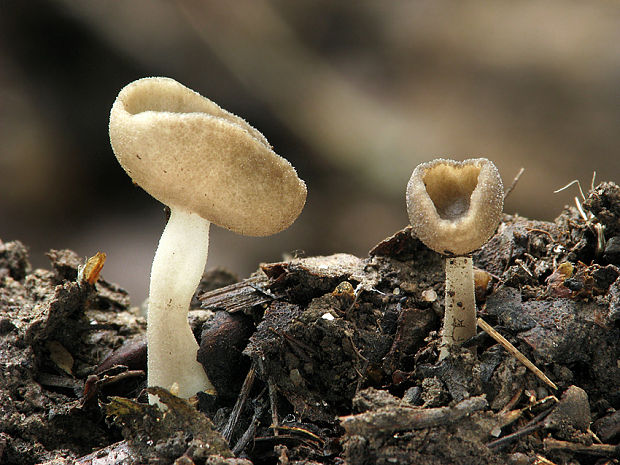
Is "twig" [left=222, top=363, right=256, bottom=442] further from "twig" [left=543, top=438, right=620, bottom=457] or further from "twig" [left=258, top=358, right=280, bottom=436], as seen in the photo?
"twig" [left=543, top=438, right=620, bottom=457]

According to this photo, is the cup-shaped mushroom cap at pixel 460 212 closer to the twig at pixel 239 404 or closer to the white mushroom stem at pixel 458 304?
the white mushroom stem at pixel 458 304

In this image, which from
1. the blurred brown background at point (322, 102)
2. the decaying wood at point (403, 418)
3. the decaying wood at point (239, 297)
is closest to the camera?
the decaying wood at point (403, 418)

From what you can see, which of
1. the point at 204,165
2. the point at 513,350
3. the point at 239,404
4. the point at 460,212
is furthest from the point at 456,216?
the point at 239,404

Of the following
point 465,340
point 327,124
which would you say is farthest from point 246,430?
point 327,124

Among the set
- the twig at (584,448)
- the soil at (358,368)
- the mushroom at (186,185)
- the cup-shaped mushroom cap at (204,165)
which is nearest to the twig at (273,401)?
the soil at (358,368)

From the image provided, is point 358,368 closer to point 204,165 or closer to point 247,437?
point 247,437

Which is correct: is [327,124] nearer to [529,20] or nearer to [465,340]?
[529,20]
